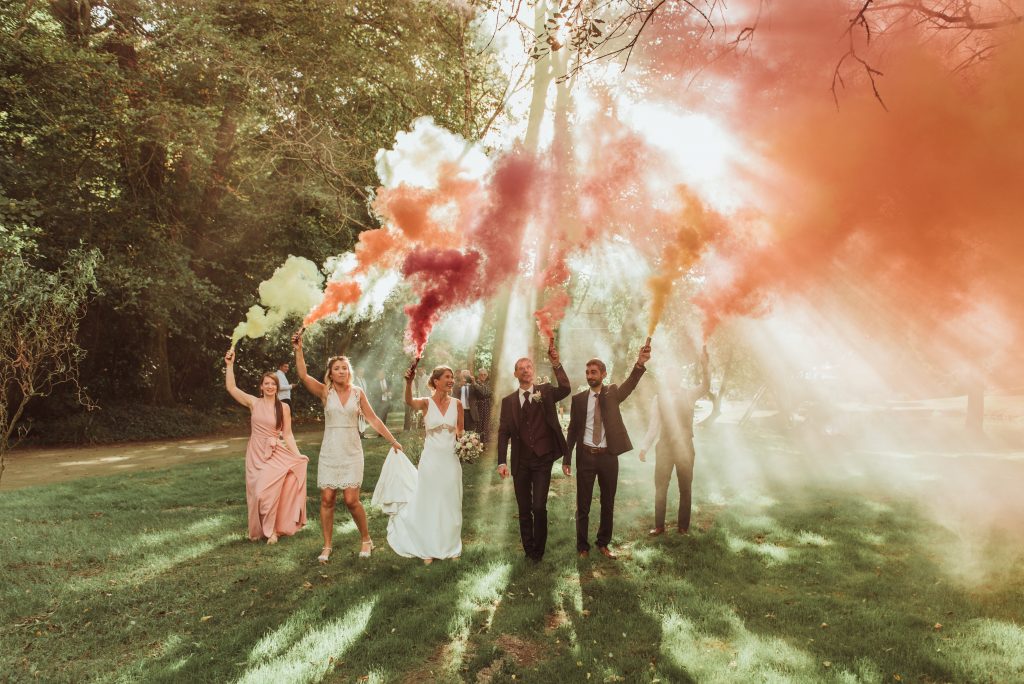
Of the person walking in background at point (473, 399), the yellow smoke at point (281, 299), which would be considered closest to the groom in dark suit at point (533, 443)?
the yellow smoke at point (281, 299)

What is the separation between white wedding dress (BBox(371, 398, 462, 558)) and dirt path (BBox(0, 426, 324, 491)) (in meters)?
9.83

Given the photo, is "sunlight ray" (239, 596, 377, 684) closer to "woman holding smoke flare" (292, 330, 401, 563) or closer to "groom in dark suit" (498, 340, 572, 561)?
"woman holding smoke flare" (292, 330, 401, 563)

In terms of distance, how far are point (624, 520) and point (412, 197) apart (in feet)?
18.3

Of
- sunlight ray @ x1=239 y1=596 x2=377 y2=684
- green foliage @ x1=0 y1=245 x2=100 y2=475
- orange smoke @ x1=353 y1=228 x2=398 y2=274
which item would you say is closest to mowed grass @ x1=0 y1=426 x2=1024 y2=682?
A: sunlight ray @ x1=239 y1=596 x2=377 y2=684

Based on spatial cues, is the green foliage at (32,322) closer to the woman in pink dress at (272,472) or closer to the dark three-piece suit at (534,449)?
the woman in pink dress at (272,472)

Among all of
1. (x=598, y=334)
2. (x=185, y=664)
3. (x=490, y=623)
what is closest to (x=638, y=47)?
(x=490, y=623)

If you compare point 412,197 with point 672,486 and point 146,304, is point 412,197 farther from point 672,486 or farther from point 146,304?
point 146,304

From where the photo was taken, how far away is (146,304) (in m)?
20.3

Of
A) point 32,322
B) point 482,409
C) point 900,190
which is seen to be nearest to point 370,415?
point 32,322

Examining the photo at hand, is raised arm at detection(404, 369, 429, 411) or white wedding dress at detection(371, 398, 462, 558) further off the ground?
raised arm at detection(404, 369, 429, 411)

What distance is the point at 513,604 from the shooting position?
242 inches

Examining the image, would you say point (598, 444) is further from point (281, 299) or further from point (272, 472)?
point (272, 472)

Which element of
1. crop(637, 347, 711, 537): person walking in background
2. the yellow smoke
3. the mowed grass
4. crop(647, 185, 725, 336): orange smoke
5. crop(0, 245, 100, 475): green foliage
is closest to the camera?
the mowed grass

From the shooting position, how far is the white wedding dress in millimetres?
7625
